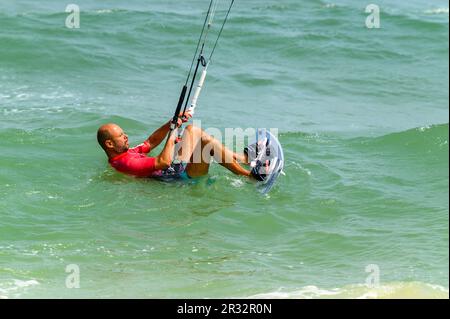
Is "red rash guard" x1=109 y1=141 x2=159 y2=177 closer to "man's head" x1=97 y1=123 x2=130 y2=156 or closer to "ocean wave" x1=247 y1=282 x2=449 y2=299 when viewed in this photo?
"man's head" x1=97 y1=123 x2=130 y2=156

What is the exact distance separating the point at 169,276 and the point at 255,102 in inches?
296

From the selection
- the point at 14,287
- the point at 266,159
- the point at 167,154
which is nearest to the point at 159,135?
the point at 167,154

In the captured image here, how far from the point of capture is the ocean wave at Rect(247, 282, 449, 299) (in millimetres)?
6512

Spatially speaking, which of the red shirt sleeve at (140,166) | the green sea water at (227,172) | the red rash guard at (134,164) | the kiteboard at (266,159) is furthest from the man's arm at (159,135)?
the kiteboard at (266,159)

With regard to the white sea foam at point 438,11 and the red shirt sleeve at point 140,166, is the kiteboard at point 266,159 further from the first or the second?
the white sea foam at point 438,11

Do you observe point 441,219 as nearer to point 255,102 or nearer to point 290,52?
point 255,102

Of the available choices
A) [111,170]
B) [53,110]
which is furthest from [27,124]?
[111,170]

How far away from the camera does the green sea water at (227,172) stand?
286 inches

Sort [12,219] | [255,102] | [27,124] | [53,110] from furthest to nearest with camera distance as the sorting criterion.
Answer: [255,102], [53,110], [27,124], [12,219]

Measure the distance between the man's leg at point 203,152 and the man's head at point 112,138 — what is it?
2.25 feet

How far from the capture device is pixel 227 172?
9711 millimetres

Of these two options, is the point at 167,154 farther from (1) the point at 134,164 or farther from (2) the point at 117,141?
(2) the point at 117,141

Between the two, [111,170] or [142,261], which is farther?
[111,170]

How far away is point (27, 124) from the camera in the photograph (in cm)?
1174
